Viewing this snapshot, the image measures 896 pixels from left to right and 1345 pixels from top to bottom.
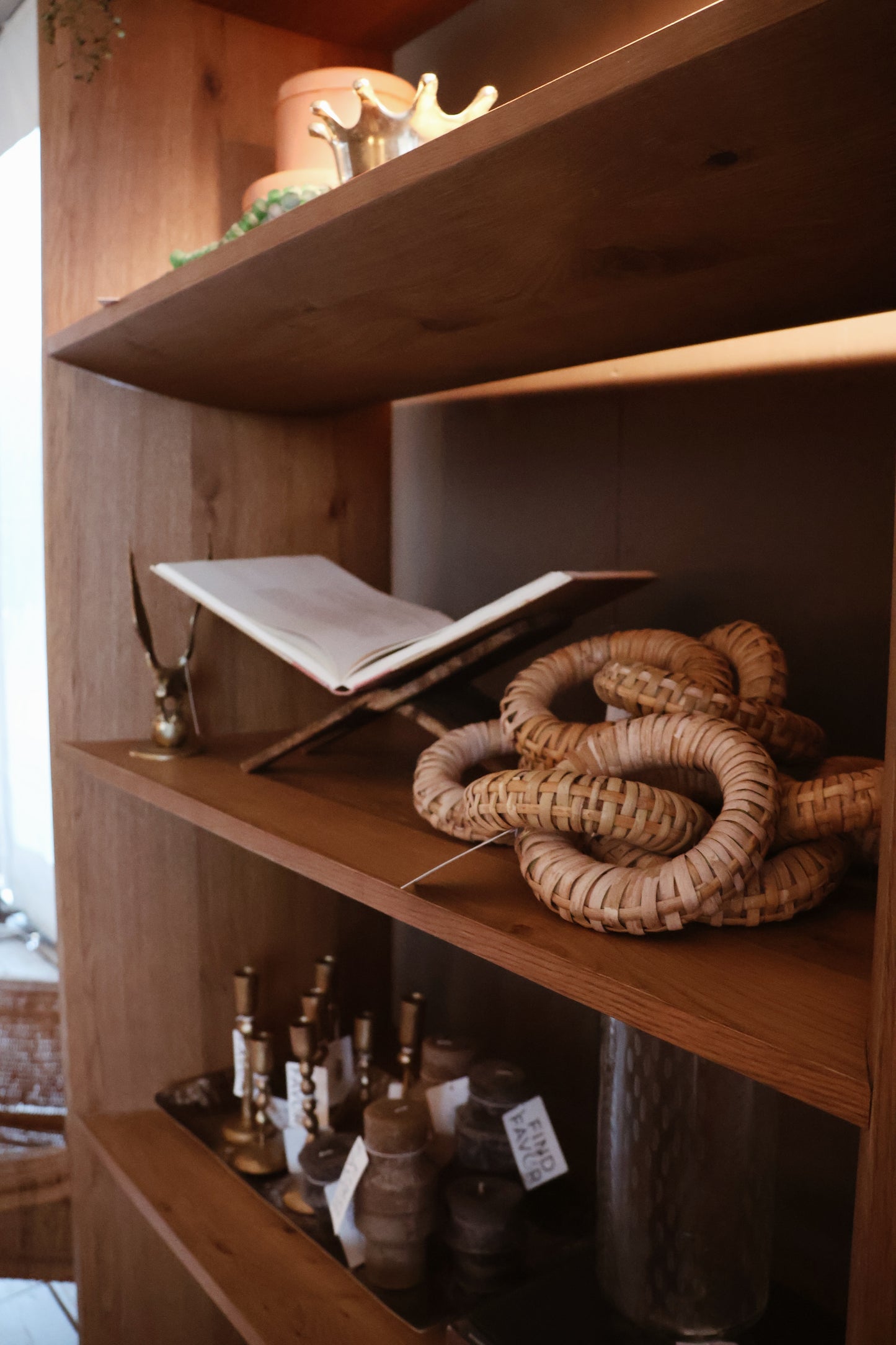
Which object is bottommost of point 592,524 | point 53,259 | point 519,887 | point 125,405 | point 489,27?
point 519,887

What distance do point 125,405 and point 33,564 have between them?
52.3 inches

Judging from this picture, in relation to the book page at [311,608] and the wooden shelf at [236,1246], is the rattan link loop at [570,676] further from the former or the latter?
the wooden shelf at [236,1246]

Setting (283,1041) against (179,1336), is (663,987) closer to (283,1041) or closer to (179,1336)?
(283,1041)

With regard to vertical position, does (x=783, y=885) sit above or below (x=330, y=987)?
above

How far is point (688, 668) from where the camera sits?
26.8 inches

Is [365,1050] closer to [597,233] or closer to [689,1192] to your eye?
[689,1192]

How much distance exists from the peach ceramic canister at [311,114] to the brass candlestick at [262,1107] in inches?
37.2

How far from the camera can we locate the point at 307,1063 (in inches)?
44.1

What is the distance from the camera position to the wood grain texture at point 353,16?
122 centimetres

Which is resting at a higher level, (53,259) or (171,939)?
(53,259)

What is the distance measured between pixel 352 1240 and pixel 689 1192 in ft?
1.20

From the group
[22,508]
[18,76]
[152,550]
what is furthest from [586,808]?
[18,76]

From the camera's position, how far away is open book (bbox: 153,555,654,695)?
78cm

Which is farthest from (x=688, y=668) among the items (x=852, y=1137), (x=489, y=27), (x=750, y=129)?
(x=489, y=27)
